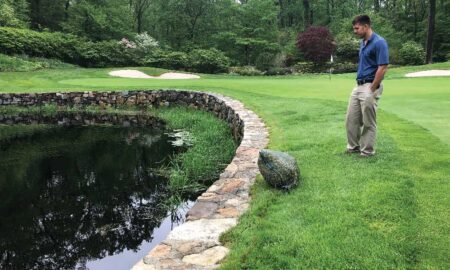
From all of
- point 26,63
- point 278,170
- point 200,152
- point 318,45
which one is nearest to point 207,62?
point 318,45

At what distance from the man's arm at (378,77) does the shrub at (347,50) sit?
28.4 m

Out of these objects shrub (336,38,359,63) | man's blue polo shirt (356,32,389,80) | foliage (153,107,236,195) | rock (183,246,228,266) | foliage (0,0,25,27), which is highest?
foliage (0,0,25,27)

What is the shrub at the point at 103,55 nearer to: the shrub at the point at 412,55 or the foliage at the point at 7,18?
the foliage at the point at 7,18

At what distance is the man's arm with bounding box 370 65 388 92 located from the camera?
5.66 m

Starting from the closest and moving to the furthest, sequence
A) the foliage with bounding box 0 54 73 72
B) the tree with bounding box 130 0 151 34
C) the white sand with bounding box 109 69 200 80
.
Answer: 1. the foliage with bounding box 0 54 73 72
2. the white sand with bounding box 109 69 200 80
3. the tree with bounding box 130 0 151 34

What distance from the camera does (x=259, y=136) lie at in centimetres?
828

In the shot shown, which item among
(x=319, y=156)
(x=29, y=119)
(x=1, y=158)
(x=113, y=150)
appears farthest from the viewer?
(x=29, y=119)

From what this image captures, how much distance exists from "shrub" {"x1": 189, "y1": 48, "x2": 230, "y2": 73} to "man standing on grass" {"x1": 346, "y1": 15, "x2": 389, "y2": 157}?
23.5 m

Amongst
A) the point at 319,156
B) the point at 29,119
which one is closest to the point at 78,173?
the point at 319,156

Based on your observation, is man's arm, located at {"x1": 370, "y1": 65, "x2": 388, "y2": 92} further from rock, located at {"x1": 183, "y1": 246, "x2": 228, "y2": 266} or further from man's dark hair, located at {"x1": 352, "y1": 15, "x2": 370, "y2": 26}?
rock, located at {"x1": 183, "y1": 246, "x2": 228, "y2": 266}

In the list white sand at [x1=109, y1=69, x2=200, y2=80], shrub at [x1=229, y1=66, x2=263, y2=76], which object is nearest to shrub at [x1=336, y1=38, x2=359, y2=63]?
shrub at [x1=229, y1=66, x2=263, y2=76]

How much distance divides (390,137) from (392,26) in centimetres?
3770

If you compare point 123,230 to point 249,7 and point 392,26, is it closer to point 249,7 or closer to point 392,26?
point 249,7

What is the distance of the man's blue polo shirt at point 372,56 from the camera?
224 inches
